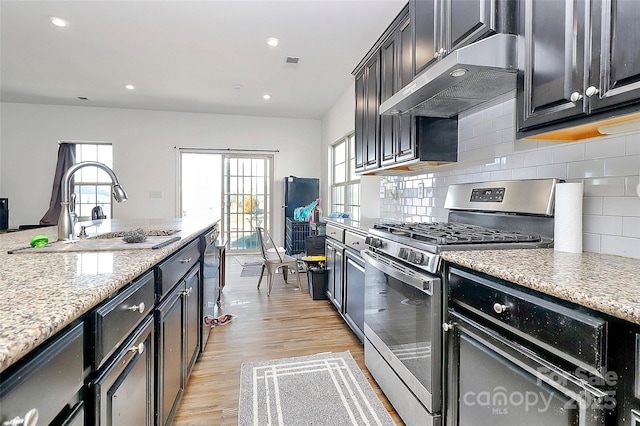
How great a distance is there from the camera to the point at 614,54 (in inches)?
37.6

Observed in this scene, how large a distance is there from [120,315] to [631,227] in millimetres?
1812

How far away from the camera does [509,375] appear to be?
3.21 ft

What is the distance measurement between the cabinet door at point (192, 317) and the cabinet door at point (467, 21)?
1900 mm

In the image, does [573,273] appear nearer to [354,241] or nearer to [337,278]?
[354,241]

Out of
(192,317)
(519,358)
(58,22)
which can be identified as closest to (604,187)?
Answer: (519,358)

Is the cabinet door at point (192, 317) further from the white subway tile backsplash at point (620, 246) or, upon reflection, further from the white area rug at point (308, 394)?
the white subway tile backsplash at point (620, 246)

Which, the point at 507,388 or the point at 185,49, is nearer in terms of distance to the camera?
the point at 507,388

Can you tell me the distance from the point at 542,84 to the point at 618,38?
10.7 inches

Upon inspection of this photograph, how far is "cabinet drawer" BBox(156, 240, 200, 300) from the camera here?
1.32 m

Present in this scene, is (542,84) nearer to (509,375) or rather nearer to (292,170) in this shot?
(509,375)

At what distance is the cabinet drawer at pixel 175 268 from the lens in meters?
1.32

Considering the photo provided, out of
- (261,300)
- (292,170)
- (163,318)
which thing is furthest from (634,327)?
(292,170)

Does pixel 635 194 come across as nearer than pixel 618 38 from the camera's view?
No

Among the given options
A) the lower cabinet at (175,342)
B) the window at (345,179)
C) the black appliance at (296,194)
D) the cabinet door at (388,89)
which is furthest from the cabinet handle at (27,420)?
the black appliance at (296,194)
